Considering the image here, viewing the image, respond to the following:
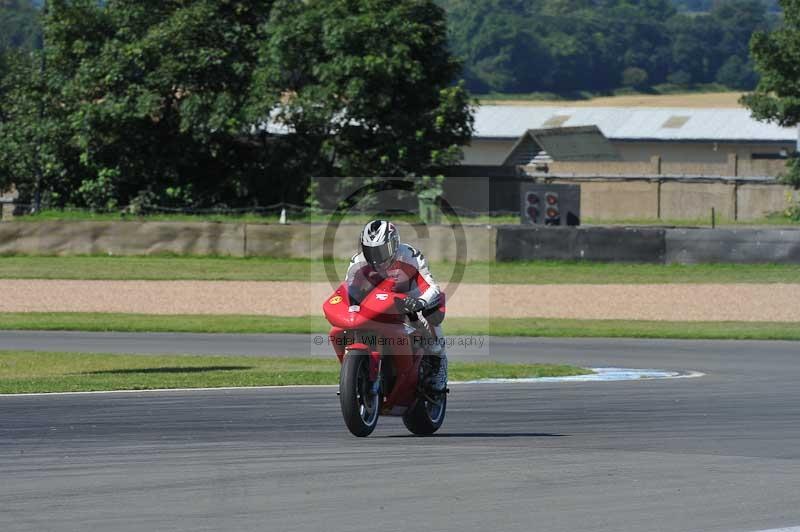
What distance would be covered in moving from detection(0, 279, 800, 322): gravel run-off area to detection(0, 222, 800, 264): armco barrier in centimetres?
158

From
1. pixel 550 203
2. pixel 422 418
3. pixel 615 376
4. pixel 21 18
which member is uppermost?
pixel 21 18

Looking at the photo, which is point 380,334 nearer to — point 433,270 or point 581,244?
point 433,270

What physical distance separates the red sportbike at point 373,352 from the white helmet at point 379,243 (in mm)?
238

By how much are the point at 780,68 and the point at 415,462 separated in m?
41.4

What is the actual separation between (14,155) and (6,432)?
34.7 m

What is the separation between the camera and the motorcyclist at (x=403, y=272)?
10.0m

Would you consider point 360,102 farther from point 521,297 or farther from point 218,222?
point 521,297

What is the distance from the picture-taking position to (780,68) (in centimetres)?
4744

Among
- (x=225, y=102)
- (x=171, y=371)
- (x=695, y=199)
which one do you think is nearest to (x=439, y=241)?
(x=225, y=102)

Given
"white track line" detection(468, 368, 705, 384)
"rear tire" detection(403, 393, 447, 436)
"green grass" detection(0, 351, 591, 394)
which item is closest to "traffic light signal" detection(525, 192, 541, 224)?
"green grass" detection(0, 351, 591, 394)

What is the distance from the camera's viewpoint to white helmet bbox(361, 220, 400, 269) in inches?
393

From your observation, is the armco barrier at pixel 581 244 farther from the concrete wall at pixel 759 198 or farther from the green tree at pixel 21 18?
the green tree at pixel 21 18

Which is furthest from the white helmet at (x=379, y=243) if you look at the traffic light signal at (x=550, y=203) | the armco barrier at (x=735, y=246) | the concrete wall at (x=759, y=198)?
the concrete wall at (x=759, y=198)

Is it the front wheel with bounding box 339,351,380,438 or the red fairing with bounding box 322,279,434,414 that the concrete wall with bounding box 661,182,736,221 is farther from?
the front wheel with bounding box 339,351,380,438
